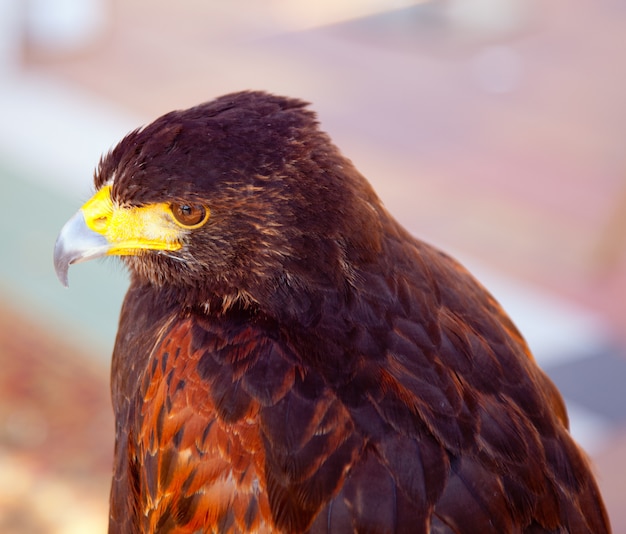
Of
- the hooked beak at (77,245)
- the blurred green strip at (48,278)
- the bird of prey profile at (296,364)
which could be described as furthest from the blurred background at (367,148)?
the bird of prey profile at (296,364)

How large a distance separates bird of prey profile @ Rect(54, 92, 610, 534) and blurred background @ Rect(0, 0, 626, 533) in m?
1.12

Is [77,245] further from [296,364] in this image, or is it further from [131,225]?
[296,364]

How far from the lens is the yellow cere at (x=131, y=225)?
8.17 ft

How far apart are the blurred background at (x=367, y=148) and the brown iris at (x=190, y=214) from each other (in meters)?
1.14

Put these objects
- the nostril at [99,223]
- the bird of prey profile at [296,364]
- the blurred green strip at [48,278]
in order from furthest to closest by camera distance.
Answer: the blurred green strip at [48,278] < the nostril at [99,223] < the bird of prey profile at [296,364]

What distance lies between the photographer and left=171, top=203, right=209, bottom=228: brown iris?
2.44 meters

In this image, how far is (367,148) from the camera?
908 centimetres

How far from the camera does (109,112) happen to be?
29.9 ft

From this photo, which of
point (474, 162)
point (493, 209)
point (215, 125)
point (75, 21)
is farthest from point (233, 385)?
point (75, 21)

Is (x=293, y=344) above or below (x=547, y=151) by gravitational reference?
below

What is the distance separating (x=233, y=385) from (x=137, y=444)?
1.28 feet

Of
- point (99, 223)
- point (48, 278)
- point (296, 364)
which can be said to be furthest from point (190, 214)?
point (48, 278)

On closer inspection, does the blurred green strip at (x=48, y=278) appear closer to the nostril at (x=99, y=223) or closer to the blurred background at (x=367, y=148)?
the blurred background at (x=367, y=148)

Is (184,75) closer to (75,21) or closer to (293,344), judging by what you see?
(75,21)
